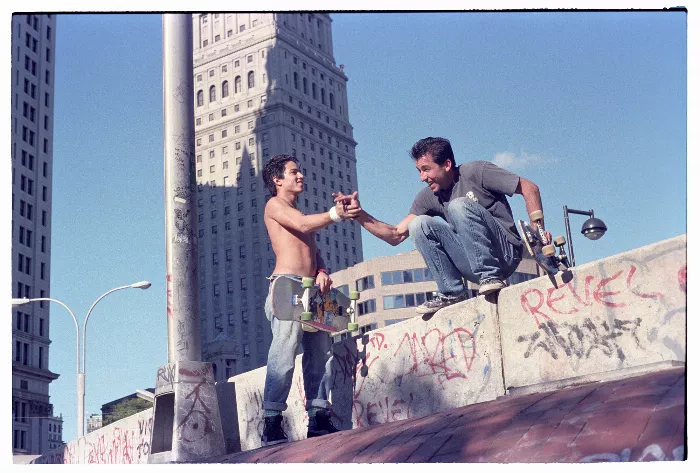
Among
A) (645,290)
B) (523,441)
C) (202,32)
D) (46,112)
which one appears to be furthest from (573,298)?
(202,32)

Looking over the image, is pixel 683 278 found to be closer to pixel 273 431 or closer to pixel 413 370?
pixel 413 370

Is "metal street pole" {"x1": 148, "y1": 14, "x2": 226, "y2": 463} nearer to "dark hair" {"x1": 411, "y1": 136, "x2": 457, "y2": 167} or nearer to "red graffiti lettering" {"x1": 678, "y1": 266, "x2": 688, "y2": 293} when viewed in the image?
"dark hair" {"x1": 411, "y1": 136, "x2": 457, "y2": 167}

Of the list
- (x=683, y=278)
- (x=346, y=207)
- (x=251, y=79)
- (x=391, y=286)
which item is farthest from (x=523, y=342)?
(x=251, y=79)

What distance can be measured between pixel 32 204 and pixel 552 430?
340 feet

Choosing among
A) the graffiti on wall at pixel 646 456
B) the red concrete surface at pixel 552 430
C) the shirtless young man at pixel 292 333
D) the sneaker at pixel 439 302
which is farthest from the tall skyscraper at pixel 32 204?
the graffiti on wall at pixel 646 456

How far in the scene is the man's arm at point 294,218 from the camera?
24.9 feet

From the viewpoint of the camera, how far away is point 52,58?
112m

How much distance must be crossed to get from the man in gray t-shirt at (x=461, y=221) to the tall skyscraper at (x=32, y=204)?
89.4 m

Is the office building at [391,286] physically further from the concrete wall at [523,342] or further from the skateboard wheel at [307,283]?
the concrete wall at [523,342]

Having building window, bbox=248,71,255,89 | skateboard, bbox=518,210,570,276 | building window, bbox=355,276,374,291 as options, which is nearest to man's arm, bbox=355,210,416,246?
skateboard, bbox=518,210,570,276

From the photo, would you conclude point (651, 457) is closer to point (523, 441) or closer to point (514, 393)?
point (523, 441)

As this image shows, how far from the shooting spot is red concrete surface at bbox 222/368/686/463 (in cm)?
450

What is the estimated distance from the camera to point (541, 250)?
6.29 m

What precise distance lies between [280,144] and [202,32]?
934 inches
